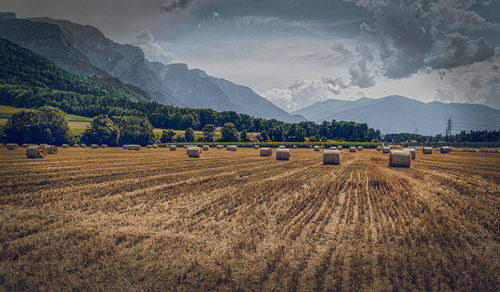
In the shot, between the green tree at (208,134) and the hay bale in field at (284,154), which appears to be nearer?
the hay bale in field at (284,154)

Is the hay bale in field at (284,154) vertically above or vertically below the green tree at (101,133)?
below

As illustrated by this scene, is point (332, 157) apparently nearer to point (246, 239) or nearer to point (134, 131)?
point (246, 239)

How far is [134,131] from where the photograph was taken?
306ft

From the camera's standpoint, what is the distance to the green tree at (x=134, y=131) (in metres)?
92.2

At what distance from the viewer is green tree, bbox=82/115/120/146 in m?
84.3

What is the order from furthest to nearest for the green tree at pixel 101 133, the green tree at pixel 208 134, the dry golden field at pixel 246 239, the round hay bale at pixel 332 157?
1. the green tree at pixel 208 134
2. the green tree at pixel 101 133
3. the round hay bale at pixel 332 157
4. the dry golden field at pixel 246 239

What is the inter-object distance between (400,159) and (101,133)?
3253 inches

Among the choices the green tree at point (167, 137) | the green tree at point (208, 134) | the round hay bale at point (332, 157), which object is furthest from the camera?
the green tree at point (208, 134)

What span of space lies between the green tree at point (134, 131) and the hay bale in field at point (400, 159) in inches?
3226

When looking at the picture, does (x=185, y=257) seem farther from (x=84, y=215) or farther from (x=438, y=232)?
(x=438, y=232)

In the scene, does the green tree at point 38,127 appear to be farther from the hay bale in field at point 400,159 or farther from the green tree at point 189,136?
the hay bale in field at point 400,159

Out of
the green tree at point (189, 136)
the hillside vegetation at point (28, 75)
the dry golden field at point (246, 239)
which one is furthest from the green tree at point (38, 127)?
the dry golden field at point (246, 239)

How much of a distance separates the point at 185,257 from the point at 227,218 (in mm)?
3303

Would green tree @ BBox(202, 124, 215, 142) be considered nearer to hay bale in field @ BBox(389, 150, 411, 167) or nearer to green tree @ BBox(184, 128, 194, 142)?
green tree @ BBox(184, 128, 194, 142)
